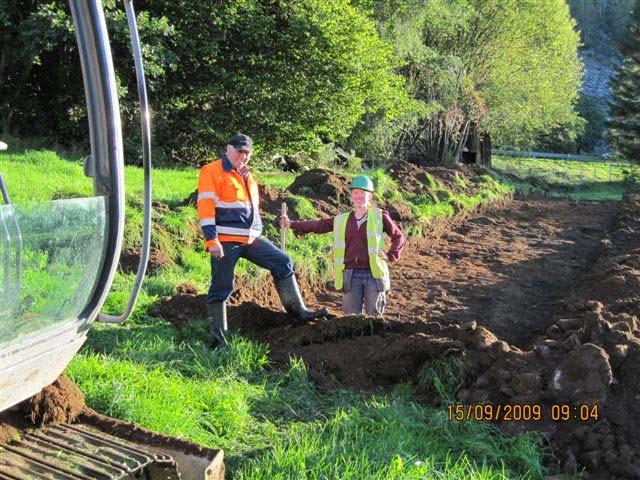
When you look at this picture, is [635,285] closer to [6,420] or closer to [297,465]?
[297,465]

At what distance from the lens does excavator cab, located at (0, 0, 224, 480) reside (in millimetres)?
2590

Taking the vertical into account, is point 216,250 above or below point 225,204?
below

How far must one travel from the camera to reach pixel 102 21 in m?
2.78

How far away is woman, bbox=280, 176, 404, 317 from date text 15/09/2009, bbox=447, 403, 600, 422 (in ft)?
7.45

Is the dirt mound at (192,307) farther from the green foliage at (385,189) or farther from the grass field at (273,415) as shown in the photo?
the green foliage at (385,189)

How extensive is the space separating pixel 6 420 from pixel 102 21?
2.04 metres

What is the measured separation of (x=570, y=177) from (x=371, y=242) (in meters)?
35.0

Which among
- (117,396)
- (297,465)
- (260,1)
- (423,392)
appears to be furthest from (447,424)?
(260,1)

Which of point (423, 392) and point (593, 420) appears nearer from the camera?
point (593, 420)

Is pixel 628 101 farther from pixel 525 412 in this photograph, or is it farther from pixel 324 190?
pixel 525 412

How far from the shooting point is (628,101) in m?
41.3

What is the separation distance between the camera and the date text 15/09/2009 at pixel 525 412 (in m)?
4.38

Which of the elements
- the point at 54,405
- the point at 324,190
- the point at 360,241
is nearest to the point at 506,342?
the point at 360,241

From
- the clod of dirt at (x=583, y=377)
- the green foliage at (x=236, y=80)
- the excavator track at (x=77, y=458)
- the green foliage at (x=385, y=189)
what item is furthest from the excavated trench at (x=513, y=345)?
the green foliage at (x=236, y=80)
